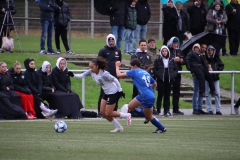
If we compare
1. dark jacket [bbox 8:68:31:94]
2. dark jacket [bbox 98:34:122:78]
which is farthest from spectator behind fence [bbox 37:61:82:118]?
dark jacket [bbox 98:34:122:78]

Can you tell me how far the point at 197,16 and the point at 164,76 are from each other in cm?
623

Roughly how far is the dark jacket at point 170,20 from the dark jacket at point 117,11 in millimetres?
1525

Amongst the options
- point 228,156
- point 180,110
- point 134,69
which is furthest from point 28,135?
point 180,110

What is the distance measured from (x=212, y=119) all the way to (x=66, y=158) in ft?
30.7

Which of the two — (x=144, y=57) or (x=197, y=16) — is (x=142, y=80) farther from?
(x=197, y=16)

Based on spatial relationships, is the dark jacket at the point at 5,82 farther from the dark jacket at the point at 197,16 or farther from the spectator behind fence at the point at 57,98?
the dark jacket at the point at 197,16

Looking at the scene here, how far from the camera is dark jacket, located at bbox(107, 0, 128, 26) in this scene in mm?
23469

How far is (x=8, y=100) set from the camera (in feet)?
59.7

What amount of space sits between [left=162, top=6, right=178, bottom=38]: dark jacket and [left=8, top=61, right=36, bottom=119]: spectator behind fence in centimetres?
720

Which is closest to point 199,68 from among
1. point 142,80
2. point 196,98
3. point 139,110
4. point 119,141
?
point 196,98

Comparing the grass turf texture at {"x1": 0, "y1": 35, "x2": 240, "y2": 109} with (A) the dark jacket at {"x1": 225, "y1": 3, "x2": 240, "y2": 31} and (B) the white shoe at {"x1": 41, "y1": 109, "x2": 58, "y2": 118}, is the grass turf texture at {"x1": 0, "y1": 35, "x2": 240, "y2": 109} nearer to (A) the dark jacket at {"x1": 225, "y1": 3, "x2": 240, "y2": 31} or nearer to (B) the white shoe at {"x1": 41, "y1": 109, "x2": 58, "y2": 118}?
(A) the dark jacket at {"x1": 225, "y1": 3, "x2": 240, "y2": 31}

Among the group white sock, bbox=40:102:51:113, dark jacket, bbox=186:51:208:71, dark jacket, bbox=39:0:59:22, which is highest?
dark jacket, bbox=39:0:59:22

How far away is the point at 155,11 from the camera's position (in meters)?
33.0

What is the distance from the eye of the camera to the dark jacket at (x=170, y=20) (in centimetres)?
2423
